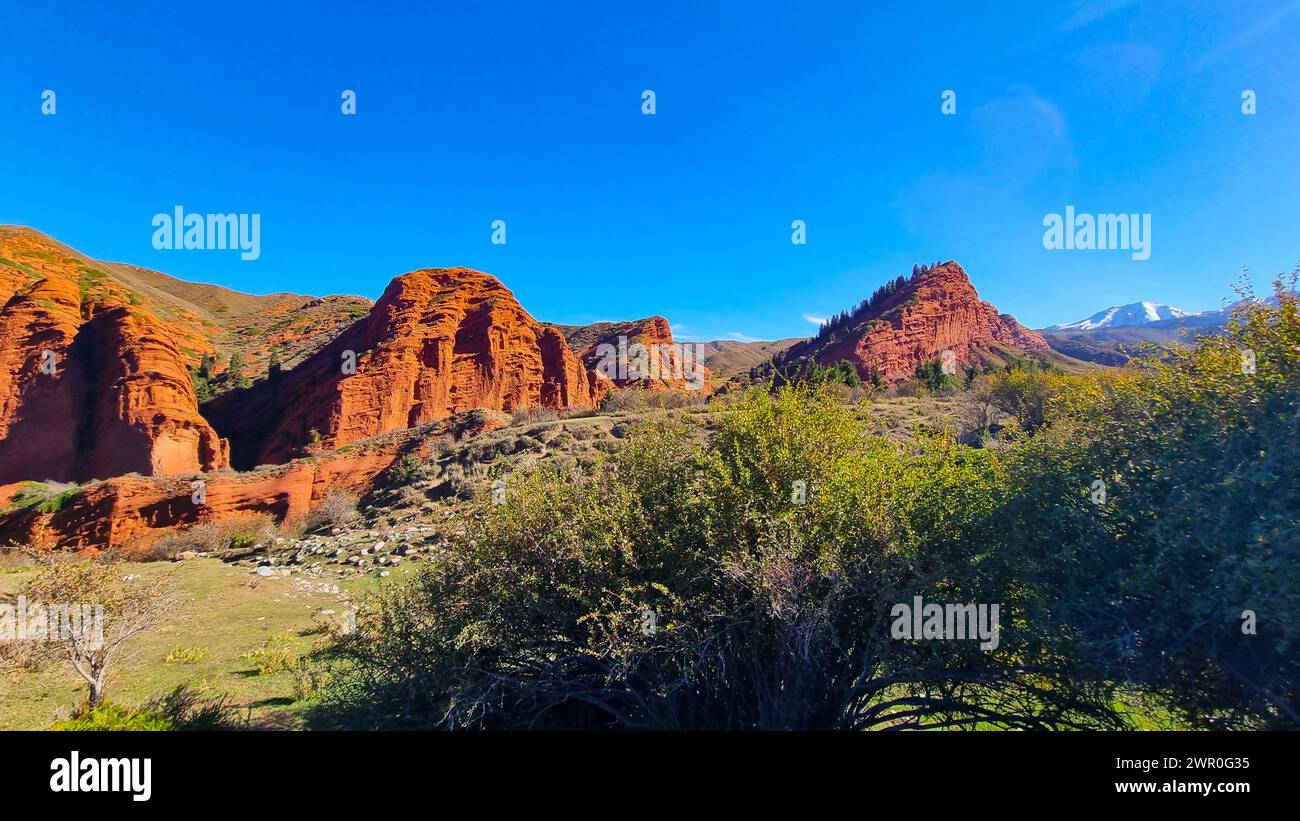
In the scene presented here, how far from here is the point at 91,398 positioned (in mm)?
41969

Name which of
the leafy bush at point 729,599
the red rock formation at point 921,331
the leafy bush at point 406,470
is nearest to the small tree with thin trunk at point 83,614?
the leafy bush at point 729,599

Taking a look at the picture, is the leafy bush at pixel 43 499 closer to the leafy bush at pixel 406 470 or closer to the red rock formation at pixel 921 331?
the leafy bush at pixel 406 470

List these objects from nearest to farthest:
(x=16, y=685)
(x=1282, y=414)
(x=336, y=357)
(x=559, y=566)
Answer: (x=1282, y=414) → (x=559, y=566) → (x=16, y=685) → (x=336, y=357)

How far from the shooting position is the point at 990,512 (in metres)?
6.07

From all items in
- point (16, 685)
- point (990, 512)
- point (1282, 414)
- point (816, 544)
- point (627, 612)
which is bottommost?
point (16, 685)

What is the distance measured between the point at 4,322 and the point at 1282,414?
7185cm

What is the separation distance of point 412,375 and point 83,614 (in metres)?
51.1

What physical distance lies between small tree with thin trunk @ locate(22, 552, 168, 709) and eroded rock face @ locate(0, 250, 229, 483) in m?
43.0

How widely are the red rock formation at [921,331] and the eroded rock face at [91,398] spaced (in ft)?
257

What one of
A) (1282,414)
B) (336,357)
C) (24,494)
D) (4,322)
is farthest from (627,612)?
(4,322)

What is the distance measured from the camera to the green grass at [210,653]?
8.30m

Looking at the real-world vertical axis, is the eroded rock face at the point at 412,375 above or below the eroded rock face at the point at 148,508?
above

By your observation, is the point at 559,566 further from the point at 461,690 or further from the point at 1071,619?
the point at 1071,619

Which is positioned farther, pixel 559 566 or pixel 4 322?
pixel 4 322
